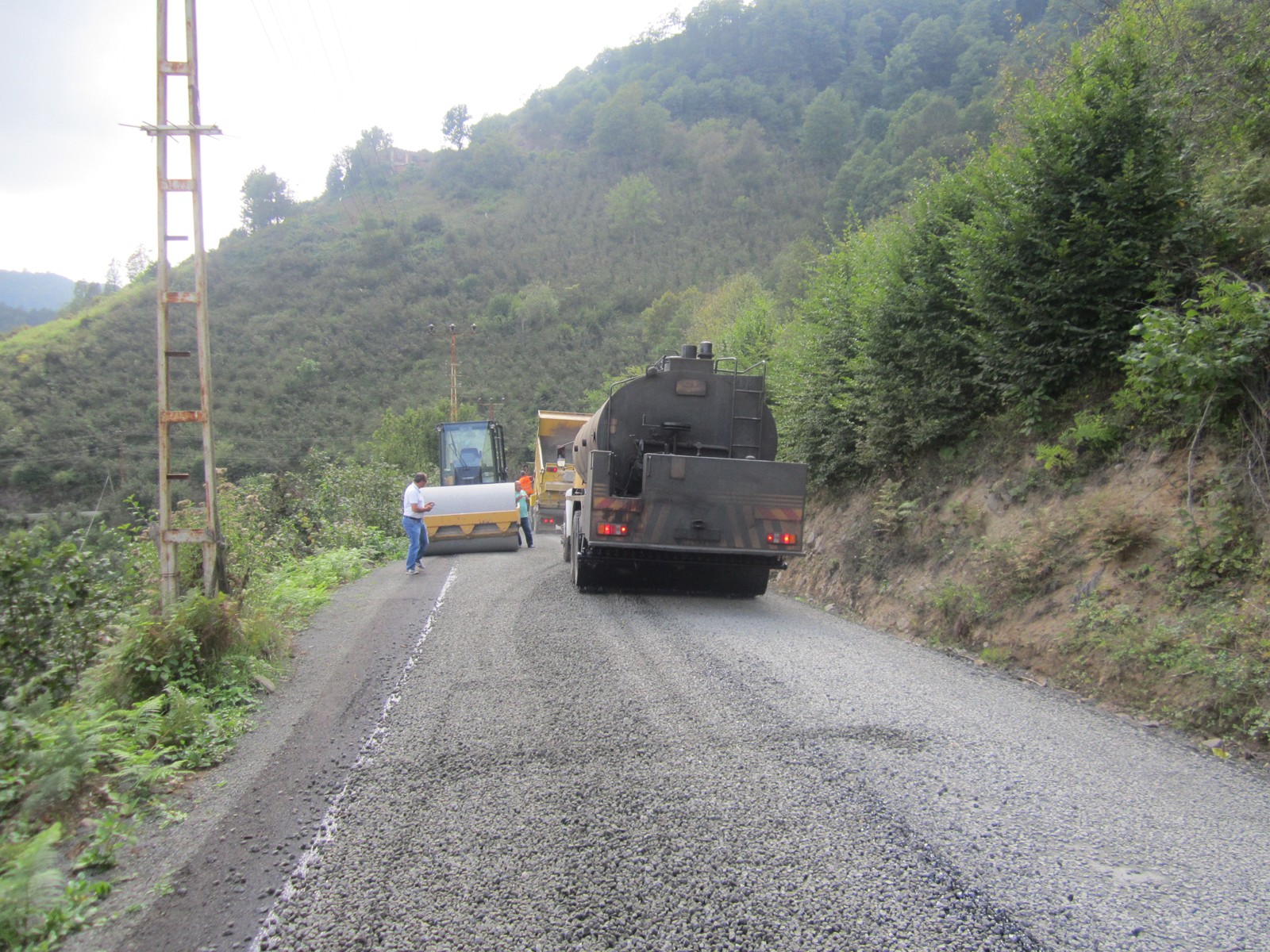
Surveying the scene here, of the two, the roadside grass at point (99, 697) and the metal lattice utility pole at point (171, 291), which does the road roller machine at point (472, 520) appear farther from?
the metal lattice utility pole at point (171, 291)

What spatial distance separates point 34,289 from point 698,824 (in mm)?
205802

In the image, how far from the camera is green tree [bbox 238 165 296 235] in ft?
340

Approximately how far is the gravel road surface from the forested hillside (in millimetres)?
11009

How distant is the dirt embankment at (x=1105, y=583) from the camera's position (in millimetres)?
5414

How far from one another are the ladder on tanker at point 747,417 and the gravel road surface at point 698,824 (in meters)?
4.82

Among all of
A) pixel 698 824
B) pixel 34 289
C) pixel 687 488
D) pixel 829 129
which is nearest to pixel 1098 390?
pixel 687 488

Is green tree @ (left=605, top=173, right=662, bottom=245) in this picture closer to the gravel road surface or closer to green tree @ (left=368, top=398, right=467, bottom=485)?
green tree @ (left=368, top=398, right=467, bottom=485)

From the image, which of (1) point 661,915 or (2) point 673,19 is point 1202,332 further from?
(2) point 673,19

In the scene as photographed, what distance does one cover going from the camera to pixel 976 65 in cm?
7594

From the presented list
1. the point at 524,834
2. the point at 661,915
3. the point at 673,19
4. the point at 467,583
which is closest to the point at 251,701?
the point at 524,834

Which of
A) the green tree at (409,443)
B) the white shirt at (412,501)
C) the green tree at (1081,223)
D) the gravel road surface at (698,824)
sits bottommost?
the gravel road surface at (698,824)

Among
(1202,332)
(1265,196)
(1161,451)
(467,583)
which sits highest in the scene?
(1265,196)

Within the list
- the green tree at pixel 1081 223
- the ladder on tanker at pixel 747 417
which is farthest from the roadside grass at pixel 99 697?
the green tree at pixel 1081 223

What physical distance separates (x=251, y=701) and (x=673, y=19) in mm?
151646
